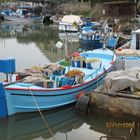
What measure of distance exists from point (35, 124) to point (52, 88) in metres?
1.41

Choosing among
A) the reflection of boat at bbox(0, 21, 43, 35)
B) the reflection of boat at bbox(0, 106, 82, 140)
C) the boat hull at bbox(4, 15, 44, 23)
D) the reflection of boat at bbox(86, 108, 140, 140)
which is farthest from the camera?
the boat hull at bbox(4, 15, 44, 23)

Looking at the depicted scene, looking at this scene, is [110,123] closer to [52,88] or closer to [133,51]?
[52,88]

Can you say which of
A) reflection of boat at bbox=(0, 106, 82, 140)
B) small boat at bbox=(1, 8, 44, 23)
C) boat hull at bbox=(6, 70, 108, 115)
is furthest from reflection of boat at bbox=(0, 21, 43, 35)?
reflection of boat at bbox=(0, 106, 82, 140)

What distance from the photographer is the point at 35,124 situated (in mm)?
13523

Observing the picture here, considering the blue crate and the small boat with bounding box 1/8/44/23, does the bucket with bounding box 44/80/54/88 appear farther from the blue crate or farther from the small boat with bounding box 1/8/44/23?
the small boat with bounding box 1/8/44/23

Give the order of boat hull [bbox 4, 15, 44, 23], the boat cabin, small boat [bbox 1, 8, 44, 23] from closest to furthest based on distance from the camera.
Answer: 1. the boat cabin
2. boat hull [bbox 4, 15, 44, 23]
3. small boat [bbox 1, 8, 44, 23]

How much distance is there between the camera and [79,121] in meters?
13.9

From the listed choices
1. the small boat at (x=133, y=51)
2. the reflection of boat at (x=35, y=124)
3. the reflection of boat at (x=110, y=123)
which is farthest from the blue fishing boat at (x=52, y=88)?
the small boat at (x=133, y=51)

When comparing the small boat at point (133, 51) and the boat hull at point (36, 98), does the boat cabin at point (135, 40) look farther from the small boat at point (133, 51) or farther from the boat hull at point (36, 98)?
the boat hull at point (36, 98)

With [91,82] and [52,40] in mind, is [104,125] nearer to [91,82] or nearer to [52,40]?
[91,82]

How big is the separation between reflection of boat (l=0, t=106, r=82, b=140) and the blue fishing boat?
28cm

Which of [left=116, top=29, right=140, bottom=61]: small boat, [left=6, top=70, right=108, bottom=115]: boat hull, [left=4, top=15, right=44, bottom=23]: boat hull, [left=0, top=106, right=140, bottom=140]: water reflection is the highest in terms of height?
[left=4, top=15, right=44, bottom=23]: boat hull

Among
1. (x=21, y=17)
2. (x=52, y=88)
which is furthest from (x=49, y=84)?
(x=21, y=17)

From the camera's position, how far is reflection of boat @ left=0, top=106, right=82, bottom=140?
13.0m
